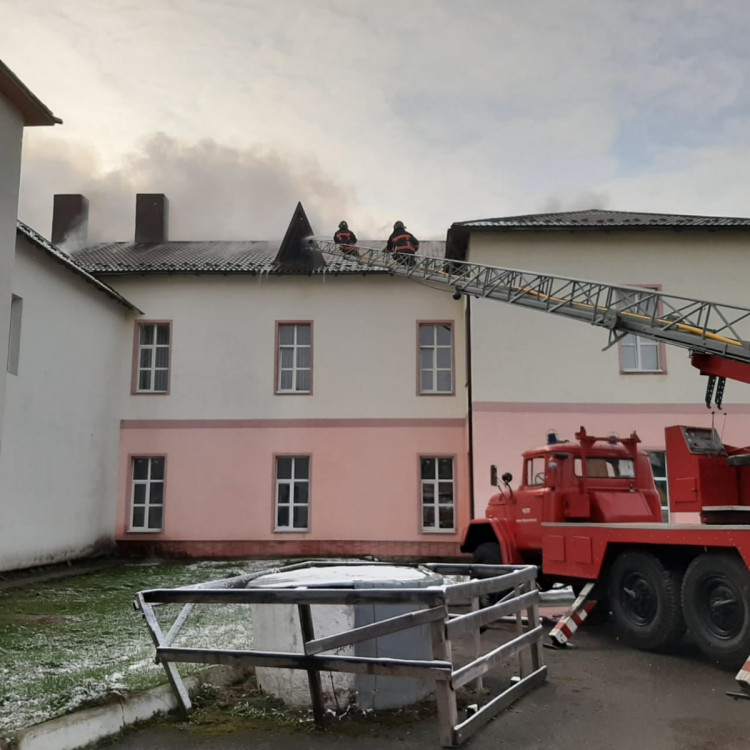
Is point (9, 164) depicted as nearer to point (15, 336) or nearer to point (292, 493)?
point (15, 336)

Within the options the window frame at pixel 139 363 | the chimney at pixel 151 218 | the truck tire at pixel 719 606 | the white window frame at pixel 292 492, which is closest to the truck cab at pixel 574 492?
the truck tire at pixel 719 606

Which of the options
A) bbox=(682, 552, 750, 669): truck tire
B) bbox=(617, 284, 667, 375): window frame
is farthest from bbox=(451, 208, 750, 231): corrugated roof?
bbox=(682, 552, 750, 669): truck tire

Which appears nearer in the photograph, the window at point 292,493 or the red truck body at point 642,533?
the red truck body at point 642,533

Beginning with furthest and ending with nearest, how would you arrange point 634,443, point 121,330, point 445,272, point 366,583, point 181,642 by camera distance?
point 121,330, point 445,272, point 634,443, point 181,642, point 366,583

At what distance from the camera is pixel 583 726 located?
5.41 metres

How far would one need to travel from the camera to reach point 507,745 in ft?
16.1

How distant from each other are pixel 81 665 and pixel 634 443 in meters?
7.42

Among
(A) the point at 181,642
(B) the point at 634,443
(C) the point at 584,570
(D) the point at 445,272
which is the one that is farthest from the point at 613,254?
(A) the point at 181,642

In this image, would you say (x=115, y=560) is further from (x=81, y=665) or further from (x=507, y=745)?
(x=507, y=745)

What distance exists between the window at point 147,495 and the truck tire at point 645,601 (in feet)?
44.3

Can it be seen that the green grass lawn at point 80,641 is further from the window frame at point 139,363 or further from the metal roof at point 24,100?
the metal roof at point 24,100

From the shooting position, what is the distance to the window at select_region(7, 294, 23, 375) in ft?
48.1

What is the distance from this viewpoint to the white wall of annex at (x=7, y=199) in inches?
389

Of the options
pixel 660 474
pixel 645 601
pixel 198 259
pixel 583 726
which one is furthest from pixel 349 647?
pixel 198 259
